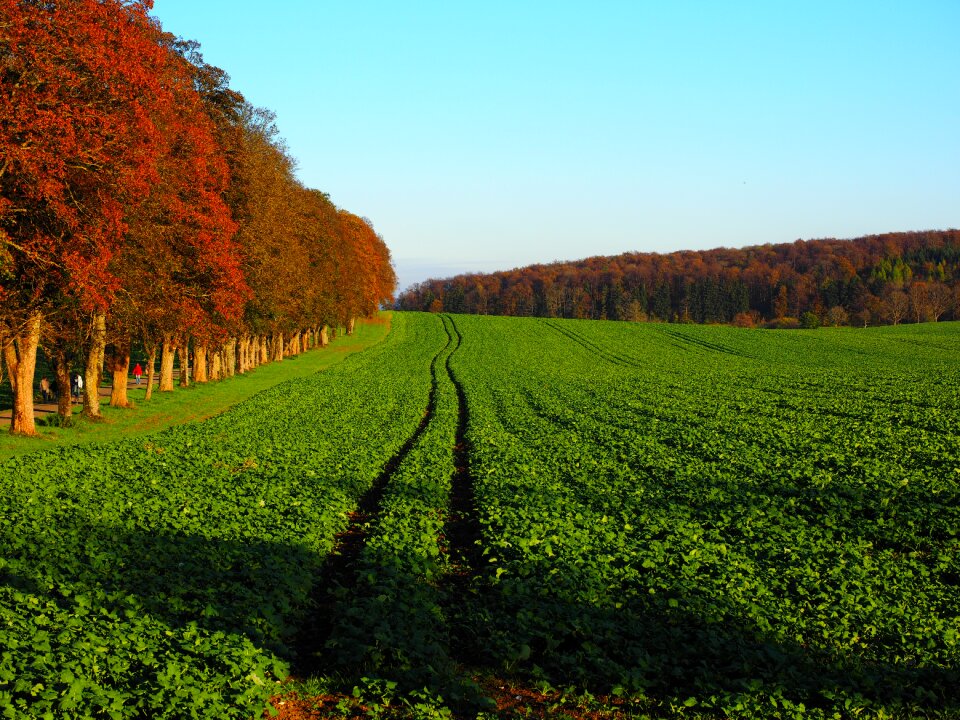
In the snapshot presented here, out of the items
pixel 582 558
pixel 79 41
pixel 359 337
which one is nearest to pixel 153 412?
pixel 79 41

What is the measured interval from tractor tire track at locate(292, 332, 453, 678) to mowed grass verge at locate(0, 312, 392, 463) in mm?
13158

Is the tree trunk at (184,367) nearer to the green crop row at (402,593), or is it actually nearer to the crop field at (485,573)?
the crop field at (485,573)

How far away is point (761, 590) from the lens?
12961 mm

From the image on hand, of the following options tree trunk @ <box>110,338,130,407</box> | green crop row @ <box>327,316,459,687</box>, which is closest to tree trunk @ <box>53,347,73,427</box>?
tree trunk @ <box>110,338,130,407</box>

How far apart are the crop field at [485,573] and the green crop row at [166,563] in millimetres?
55

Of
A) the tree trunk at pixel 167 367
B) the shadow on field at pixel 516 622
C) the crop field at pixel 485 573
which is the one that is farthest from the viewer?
the tree trunk at pixel 167 367

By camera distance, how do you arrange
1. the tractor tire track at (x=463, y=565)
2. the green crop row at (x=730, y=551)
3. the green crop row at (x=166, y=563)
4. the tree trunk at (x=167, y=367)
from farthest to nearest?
the tree trunk at (x=167, y=367)
the tractor tire track at (x=463, y=565)
the green crop row at (x=730, y=551)
the green crop row at (x=166, y=563)

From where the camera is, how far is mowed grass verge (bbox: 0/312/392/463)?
1150 inches

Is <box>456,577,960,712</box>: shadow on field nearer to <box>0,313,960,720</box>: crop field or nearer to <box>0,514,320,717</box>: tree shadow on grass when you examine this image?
<box>0,313,960,720</box>: crop field

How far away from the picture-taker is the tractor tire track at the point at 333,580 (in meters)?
11.2

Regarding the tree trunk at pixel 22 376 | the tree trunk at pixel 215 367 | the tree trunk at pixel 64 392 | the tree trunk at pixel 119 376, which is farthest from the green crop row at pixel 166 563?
the tree trunk at pixel 215 367

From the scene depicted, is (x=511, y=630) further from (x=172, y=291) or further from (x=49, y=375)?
(x=49, y=375)

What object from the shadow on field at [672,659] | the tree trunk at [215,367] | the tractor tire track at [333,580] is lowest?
the tractor tire track at [333,580]

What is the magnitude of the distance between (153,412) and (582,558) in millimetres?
29123
